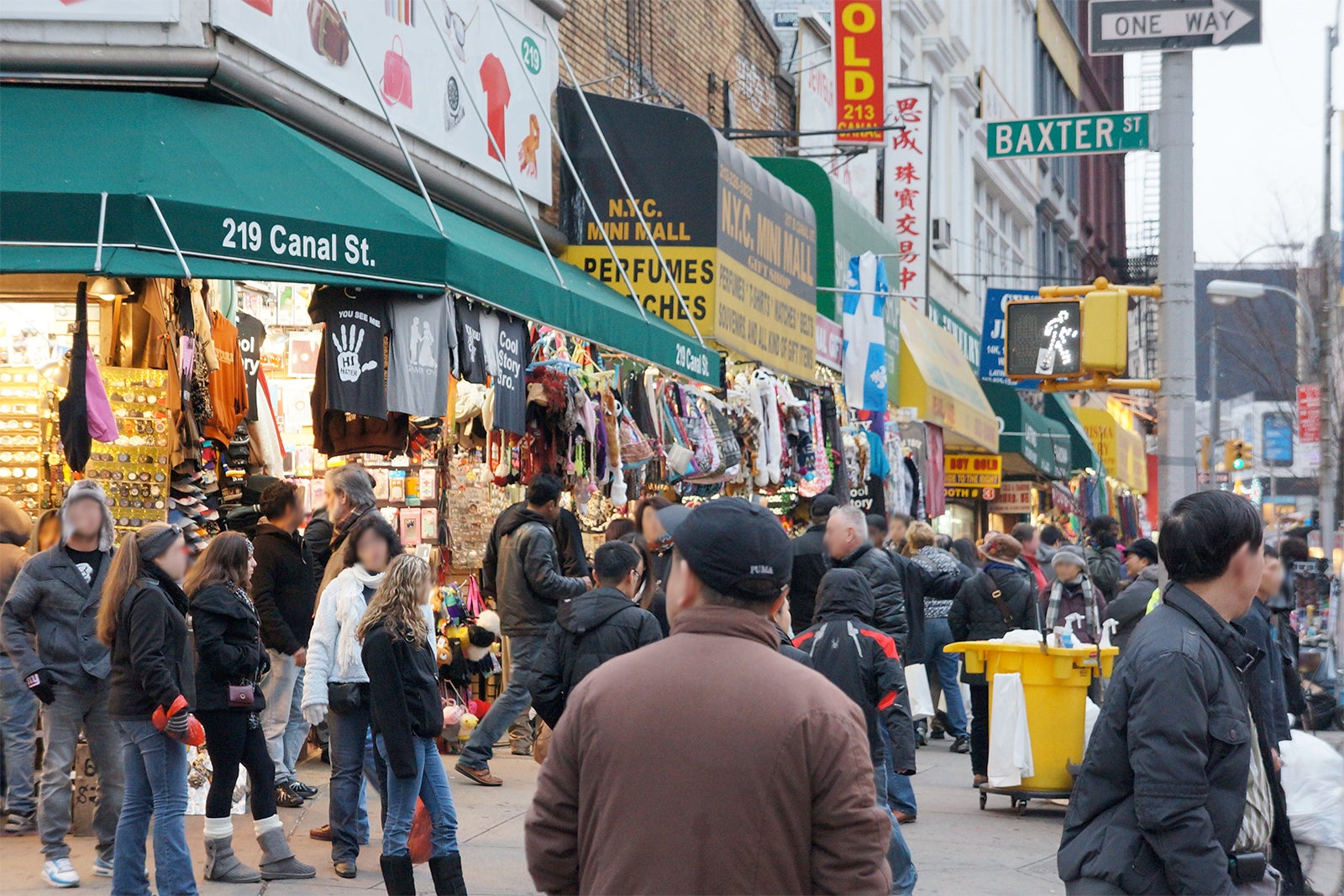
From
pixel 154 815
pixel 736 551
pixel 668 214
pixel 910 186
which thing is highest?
pixel 910 186

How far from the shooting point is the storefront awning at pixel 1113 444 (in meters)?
39.0

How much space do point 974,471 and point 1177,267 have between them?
648 inches

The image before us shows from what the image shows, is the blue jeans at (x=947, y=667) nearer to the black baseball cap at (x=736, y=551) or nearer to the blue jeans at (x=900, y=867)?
the blue jeans at (x=900, y=867)

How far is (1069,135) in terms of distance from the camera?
35.9 feet

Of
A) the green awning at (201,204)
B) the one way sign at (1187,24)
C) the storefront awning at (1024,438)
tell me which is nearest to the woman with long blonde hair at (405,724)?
the green awning at (201,204)

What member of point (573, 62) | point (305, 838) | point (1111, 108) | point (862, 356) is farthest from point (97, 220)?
point (1111, 108)

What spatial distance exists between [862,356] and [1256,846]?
14814mm

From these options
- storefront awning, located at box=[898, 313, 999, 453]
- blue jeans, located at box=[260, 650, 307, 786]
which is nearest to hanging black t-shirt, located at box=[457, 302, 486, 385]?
blue jeans, located at box=[260, 650, 307, 786]

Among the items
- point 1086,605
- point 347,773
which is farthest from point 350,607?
point 1086,605

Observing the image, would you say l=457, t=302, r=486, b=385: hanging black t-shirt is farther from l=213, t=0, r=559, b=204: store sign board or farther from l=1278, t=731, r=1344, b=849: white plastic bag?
l=1278, t=731, r=1344, b=849: white plastic bag

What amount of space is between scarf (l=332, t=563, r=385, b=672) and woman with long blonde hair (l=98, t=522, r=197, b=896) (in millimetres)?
778

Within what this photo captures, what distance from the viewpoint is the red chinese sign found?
1013 inches

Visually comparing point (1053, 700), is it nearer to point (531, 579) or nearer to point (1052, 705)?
point (1052, 705)

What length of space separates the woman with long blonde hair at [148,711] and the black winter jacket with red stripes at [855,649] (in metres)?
3.02
